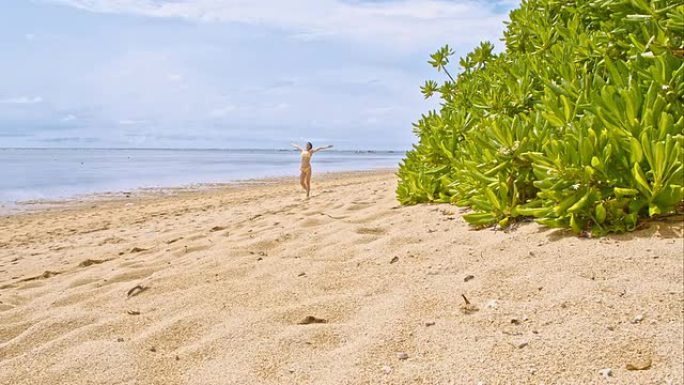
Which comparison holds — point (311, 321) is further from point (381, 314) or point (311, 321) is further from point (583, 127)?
point (583, 127)

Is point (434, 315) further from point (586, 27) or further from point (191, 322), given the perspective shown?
point (586, 27)

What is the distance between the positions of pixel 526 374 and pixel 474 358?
0.64 feet

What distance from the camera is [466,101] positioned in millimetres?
5004

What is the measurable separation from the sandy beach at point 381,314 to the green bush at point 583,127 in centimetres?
17

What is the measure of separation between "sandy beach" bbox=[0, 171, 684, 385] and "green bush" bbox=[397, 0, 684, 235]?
17cm

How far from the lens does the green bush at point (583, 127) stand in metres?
2.64

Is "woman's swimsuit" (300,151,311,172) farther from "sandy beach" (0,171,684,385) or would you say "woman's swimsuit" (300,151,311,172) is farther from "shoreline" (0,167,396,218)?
"sandy beach" (0,171,684,385)

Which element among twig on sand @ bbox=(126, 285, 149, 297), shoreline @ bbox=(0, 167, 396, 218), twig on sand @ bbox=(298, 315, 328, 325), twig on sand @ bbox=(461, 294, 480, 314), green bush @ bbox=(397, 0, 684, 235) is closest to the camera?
twig on sand @ bbox=(461, 294, 480, 314)

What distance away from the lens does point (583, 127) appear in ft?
9.32

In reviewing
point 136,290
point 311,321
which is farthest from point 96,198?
point 311,321

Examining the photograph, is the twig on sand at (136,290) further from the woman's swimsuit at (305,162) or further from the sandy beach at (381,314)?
the woman's swimsuit at (305,162)

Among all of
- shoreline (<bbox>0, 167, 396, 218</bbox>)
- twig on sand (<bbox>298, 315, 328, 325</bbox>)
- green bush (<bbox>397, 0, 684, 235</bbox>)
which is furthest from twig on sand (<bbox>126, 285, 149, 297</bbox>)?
shoreline (<bbox>0, 167, 396, 218</bbox>)

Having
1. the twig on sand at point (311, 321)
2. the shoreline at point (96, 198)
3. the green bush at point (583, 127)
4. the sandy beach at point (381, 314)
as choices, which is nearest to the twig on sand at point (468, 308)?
the sandy beach at point (381, 314)

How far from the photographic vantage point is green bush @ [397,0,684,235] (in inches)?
104
